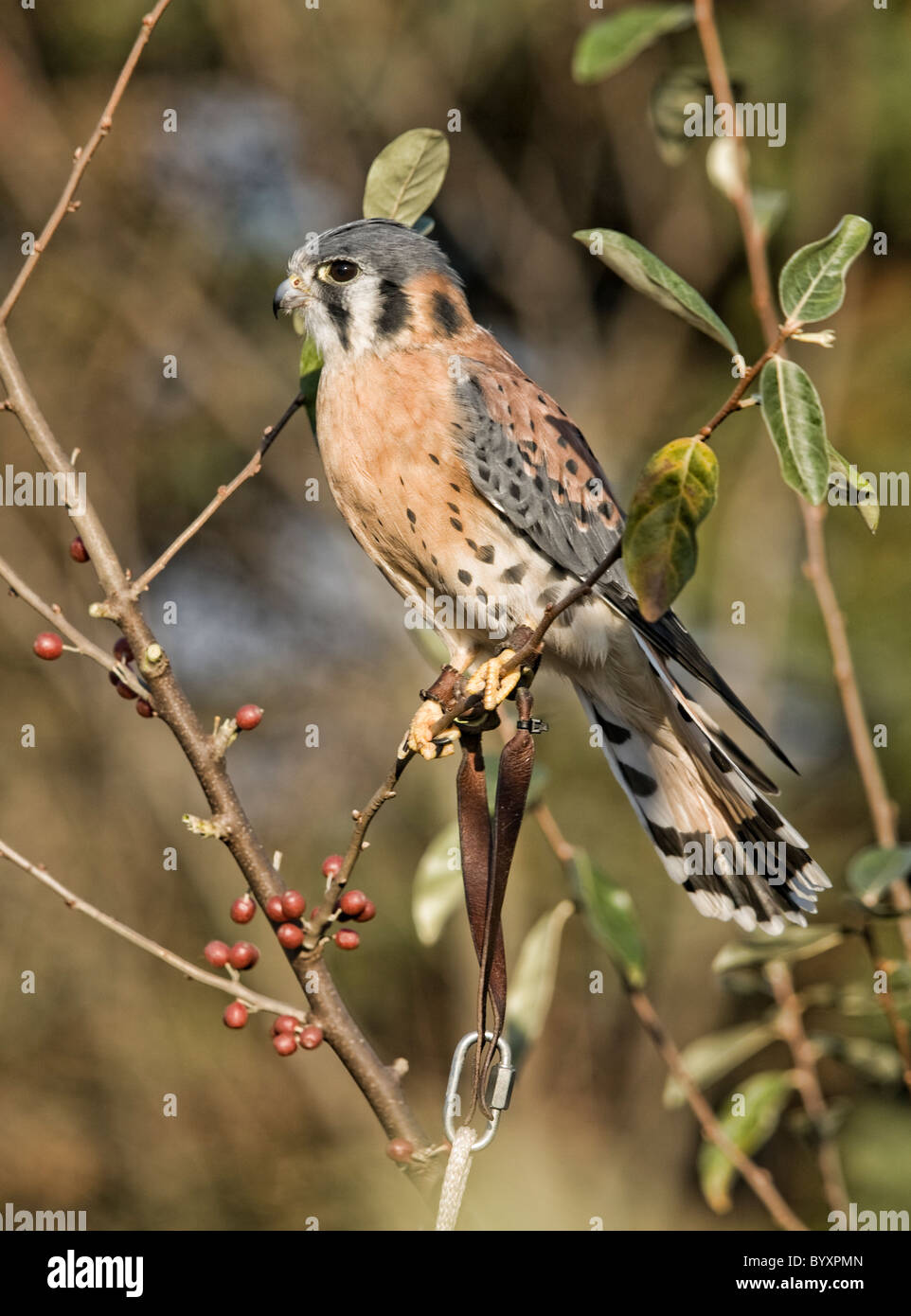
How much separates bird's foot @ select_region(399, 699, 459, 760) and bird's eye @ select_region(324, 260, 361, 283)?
971 millimetres

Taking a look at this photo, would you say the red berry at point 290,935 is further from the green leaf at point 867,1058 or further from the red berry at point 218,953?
the green leaf at point 867,1058

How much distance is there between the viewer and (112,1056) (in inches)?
Answer: 241

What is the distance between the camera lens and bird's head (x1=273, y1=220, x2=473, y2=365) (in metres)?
2.46

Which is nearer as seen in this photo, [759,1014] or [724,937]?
[724,937]

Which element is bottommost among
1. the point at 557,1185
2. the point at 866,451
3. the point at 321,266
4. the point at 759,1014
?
the point at 557,1185

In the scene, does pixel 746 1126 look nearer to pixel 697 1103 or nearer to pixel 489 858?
pixel 697 1103

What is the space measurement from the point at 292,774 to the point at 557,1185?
2324mm

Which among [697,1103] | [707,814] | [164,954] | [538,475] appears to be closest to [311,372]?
[538,475]

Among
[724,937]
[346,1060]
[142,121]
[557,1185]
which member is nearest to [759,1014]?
[724,937]

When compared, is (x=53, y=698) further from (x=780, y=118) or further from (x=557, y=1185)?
(x=780, y=118)

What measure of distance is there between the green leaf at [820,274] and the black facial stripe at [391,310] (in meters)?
1.37

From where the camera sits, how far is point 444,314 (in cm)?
259

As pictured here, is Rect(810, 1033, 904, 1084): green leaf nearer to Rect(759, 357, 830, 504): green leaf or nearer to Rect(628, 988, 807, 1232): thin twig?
Rect(628, 988, 807, 1232): thin twig

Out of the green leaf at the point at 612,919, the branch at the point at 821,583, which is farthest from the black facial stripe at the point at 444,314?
the green leaf at the point at 612,919
